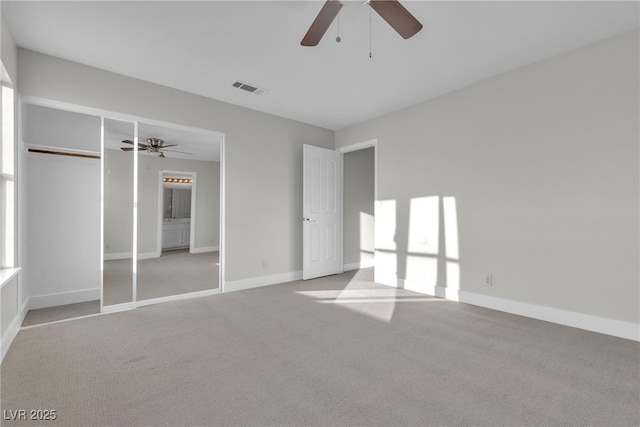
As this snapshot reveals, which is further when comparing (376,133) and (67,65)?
(376,133)

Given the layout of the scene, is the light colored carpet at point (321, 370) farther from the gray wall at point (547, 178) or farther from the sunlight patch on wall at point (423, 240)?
the sunlight patch on wall at point (423, 240)

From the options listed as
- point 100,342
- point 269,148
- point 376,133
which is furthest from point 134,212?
point 376,133

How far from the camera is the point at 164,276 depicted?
4227 mm

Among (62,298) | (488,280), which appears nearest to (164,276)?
(62,298)

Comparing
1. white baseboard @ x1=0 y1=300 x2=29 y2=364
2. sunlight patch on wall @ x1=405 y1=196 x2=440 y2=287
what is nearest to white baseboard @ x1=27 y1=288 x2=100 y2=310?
white baseboard @ x1=0 y1=300 x2=29 y2=364

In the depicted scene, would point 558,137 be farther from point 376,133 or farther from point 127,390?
point 127,390

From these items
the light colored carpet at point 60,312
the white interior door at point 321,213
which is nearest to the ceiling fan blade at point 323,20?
the white interior door at point 321,213

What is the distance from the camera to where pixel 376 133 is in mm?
4805

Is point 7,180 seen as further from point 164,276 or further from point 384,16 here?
point 384,16

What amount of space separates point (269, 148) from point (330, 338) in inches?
120

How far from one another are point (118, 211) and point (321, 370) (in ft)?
9.55

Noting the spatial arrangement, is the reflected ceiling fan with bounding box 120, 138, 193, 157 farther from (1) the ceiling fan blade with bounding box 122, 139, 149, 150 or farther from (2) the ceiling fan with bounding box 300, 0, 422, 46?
(2) the ceiling fan with bounding box 300, 0, 422, 46

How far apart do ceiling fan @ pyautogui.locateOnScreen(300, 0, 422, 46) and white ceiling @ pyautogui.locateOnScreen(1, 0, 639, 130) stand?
0.59ft

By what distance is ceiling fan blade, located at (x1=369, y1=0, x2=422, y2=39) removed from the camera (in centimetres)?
185
